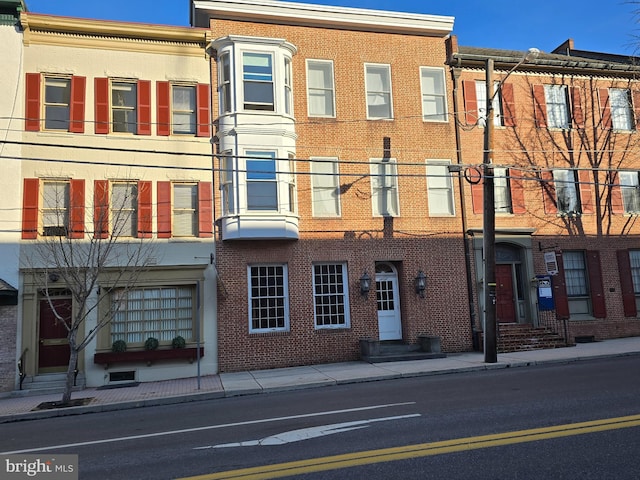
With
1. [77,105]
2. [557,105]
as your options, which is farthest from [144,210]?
[557,105]

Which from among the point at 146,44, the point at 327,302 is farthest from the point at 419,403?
the point at 146,44

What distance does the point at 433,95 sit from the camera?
59.9 feet

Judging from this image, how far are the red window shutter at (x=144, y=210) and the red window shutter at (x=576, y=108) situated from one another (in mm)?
16201

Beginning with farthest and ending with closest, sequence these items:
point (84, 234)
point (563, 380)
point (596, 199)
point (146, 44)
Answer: point (596, 199) < point (146, 44) < point (84, 234) < point (563, 380)

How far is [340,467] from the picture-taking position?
5434 mm

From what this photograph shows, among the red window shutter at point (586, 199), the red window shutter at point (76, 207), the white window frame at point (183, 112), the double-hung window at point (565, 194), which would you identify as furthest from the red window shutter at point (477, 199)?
the red window shutter at point (76, 207)

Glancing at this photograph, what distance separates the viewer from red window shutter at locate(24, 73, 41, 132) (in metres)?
15.0

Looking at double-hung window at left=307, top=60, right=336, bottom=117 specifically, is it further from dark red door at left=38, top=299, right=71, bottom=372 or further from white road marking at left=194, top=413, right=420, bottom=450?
white road marking at left=194, top=413, right=420, bottom=450

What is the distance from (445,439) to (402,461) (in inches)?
39.5

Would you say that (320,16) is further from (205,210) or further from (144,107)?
(205,210)

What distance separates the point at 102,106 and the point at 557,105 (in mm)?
16745

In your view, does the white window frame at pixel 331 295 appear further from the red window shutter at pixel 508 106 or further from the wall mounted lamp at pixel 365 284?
the red window shutter at pixel 508 106

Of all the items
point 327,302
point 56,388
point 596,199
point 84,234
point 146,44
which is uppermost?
point 146,44

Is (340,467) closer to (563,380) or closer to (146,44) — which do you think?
(563,380)
